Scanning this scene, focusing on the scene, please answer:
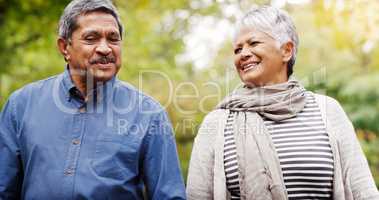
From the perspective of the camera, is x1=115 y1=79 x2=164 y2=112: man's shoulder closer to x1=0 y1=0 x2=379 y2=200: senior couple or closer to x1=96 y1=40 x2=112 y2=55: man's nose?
x1=0 y1=0 x2=379 y2=200: senior couple

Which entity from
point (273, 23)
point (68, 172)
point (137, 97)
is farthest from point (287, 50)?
point (68, 172)

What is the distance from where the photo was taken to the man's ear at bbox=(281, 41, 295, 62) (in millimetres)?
3510

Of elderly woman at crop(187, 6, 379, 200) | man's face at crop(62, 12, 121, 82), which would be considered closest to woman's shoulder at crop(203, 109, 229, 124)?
elderly woman at crop(187, 6, 379, 200)

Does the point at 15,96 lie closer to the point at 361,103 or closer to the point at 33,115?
the point at 33,115

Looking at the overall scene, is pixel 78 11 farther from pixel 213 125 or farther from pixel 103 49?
pixel 213 125

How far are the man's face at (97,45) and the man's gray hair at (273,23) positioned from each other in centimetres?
78

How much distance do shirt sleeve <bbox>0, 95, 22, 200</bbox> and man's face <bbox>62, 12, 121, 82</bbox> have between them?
1.58 ft

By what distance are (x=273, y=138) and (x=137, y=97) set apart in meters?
0.79

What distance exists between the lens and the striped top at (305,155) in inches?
128

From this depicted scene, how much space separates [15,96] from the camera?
3273 mm

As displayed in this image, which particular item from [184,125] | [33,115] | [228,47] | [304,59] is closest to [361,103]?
[304,59]

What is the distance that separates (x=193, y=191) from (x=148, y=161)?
0.39 m

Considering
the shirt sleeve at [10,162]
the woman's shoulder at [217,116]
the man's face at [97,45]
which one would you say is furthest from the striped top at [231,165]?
the shirt sleeve at [10,162]

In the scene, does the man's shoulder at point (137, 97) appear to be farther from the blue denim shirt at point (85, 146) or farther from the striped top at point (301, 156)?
the striped top at point (301, 156)
